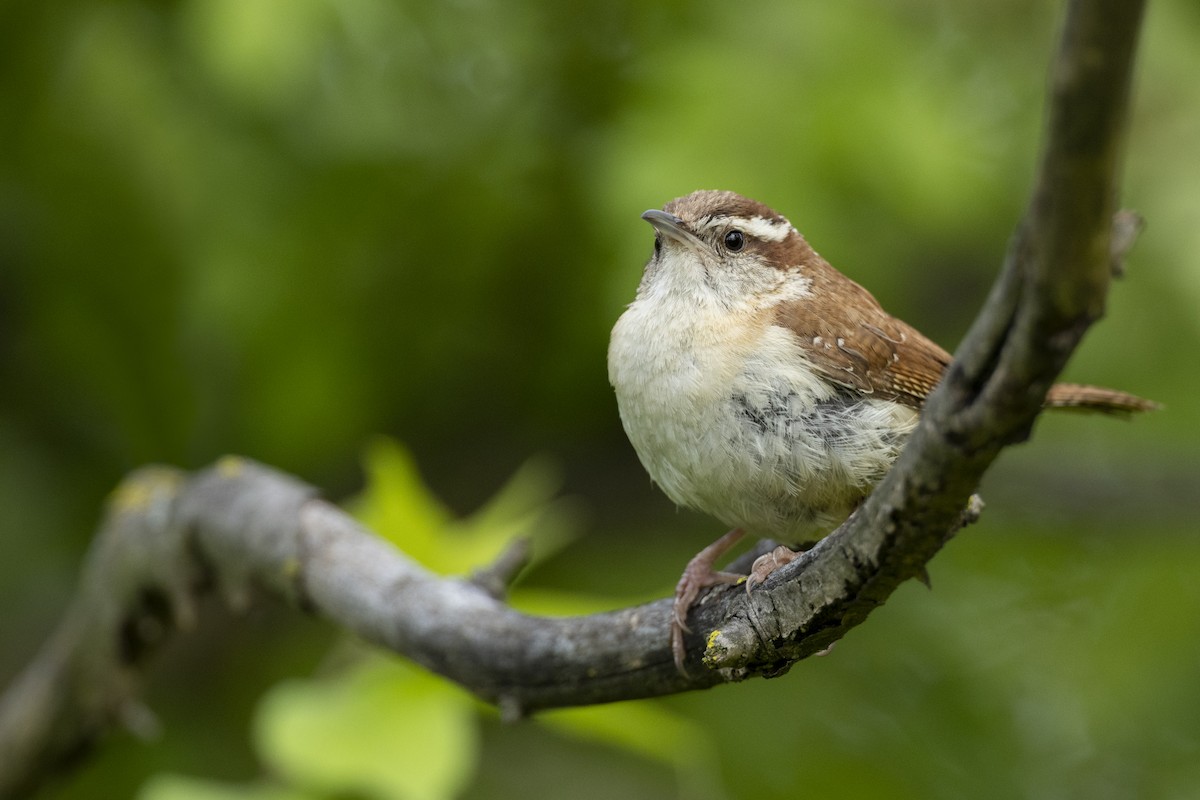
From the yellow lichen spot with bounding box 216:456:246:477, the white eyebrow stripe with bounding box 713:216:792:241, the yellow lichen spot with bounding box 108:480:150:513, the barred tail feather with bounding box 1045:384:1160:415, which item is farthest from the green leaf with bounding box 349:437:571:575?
the barred tail feather with bounding box 1045:384:1160:415

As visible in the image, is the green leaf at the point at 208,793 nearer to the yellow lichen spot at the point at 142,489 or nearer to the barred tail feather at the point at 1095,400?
the yellow lichen spot at the point at 142,489

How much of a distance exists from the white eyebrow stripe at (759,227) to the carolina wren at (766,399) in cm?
19

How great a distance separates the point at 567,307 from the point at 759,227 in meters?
1.41

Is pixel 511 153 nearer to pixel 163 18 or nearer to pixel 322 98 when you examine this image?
pixel 322 98

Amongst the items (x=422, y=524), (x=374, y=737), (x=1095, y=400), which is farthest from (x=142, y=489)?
(x=1095, y=400)

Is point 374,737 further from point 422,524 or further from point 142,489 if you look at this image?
point 142,489

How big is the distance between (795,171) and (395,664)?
1910 mm

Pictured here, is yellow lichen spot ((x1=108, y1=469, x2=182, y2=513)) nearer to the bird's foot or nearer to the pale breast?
the pale breast

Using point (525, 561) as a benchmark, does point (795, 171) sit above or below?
above

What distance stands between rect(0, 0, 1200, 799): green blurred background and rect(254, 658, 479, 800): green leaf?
96cm

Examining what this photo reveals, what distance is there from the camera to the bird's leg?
2299 mm

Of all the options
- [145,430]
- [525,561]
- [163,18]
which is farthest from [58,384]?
[525,561]

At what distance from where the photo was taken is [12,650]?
200 inches

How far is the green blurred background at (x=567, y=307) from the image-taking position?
3.91 meters
